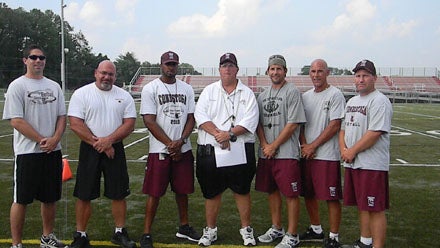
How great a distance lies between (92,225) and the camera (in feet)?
17.2

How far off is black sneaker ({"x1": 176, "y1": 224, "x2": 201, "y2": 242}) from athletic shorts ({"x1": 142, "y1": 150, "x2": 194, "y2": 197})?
42 centimetres

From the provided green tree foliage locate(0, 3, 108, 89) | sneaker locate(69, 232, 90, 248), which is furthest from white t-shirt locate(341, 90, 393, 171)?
green tree foliage locate(0, 3, 108, 89)

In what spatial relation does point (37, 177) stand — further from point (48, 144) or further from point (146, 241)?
point (146, 241)

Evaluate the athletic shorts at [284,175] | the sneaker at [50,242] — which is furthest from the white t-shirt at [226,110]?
the sneaker at [50,242]

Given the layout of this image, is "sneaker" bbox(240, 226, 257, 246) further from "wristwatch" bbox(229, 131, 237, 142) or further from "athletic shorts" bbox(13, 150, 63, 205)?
"athletic shorts" bbox(13, 150, 63, 205)

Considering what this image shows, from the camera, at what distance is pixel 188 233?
15.9 feet

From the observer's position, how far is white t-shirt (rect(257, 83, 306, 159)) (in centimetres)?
450

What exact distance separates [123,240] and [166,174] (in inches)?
30.3

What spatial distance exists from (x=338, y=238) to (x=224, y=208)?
5.87 ft

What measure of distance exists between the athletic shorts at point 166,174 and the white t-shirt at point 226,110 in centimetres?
32

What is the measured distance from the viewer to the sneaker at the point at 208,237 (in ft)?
15.1

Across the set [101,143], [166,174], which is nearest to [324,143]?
[166,174]

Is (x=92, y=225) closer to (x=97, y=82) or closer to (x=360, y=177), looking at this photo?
(x=97, y=82)

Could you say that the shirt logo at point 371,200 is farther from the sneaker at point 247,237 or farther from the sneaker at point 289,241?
the sneaker at point 247,237
